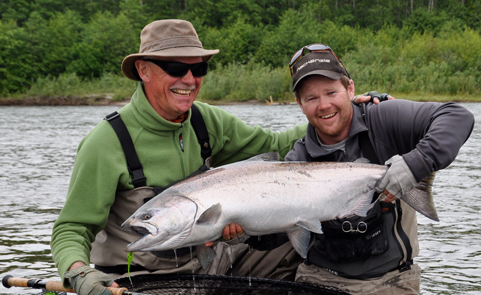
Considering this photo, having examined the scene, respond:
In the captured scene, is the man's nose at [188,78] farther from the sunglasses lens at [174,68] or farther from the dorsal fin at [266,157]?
the dorsal fin at [266,157]

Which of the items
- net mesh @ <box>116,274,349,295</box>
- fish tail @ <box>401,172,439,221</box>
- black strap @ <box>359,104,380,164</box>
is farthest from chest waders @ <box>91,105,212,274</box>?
fish tail @ <box>401,172,439,221</box>

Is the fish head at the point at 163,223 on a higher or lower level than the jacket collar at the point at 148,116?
lower

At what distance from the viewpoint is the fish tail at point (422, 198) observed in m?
3.33

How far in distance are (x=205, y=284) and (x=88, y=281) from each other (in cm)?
78

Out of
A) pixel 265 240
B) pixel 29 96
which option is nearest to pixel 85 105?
pixel 29 96

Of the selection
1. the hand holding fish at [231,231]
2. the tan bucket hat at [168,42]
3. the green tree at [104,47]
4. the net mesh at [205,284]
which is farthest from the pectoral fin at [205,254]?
the green tree at [104,47]

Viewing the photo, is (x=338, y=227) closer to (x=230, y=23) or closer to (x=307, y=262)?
(x=307, y=262)

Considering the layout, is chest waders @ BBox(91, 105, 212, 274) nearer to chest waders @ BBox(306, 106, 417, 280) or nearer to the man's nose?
the man's nose

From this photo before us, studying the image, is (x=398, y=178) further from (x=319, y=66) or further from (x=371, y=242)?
(x=319, y=66)

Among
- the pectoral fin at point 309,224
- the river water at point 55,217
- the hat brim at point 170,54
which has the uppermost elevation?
the hat brim at point 170,54

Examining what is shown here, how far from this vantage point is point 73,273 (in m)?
3.19

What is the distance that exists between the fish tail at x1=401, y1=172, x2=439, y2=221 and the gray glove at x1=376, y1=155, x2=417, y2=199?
0.27ft

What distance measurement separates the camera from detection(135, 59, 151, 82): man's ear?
13.2ft

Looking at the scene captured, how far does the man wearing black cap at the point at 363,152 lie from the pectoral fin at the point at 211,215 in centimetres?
88
